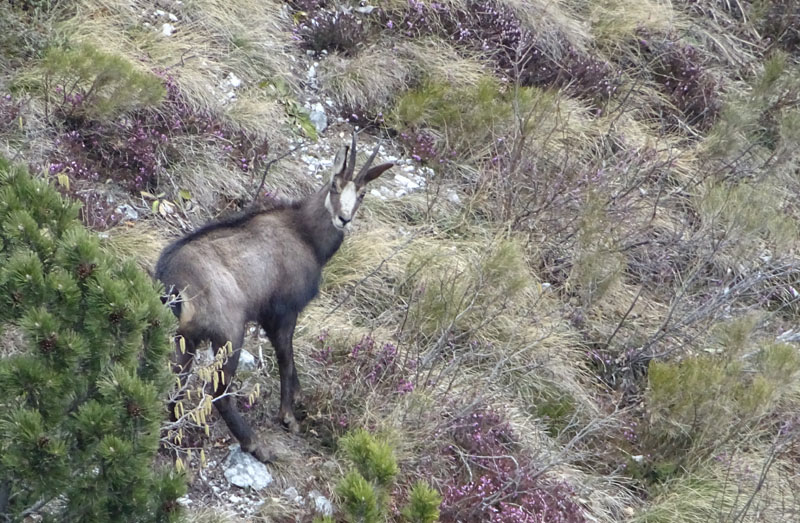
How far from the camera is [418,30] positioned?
9.65m

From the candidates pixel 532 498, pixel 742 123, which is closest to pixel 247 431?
pixel 532 498

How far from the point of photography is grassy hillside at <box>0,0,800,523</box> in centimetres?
632

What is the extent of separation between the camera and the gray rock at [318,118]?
872 cm

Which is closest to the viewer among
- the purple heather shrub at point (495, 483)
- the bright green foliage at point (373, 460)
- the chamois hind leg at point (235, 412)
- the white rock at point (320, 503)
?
the bright green foliage at point (373, 460)

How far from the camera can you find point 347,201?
19.5 feet

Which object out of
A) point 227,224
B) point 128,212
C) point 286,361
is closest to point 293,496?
point 286,361

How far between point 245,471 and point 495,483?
1484mm

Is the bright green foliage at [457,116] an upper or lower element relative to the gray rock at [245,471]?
upper

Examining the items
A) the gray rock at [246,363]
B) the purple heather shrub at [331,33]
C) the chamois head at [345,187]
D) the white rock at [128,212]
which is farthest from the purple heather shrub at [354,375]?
the purple heather shrub at [331,33]

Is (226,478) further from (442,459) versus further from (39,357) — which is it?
(39,357)

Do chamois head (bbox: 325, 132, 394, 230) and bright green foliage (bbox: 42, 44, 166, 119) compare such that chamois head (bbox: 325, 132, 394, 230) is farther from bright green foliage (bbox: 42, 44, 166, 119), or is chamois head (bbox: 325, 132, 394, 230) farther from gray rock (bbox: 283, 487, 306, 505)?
bright green foliage (bbox: 42, 44, 166, 119)

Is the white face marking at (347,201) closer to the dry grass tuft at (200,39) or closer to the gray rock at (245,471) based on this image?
the gray rock at (245,471)

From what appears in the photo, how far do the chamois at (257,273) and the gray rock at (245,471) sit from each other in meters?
0.06

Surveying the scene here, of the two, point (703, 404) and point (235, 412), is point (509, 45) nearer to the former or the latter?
point (703, 404)
